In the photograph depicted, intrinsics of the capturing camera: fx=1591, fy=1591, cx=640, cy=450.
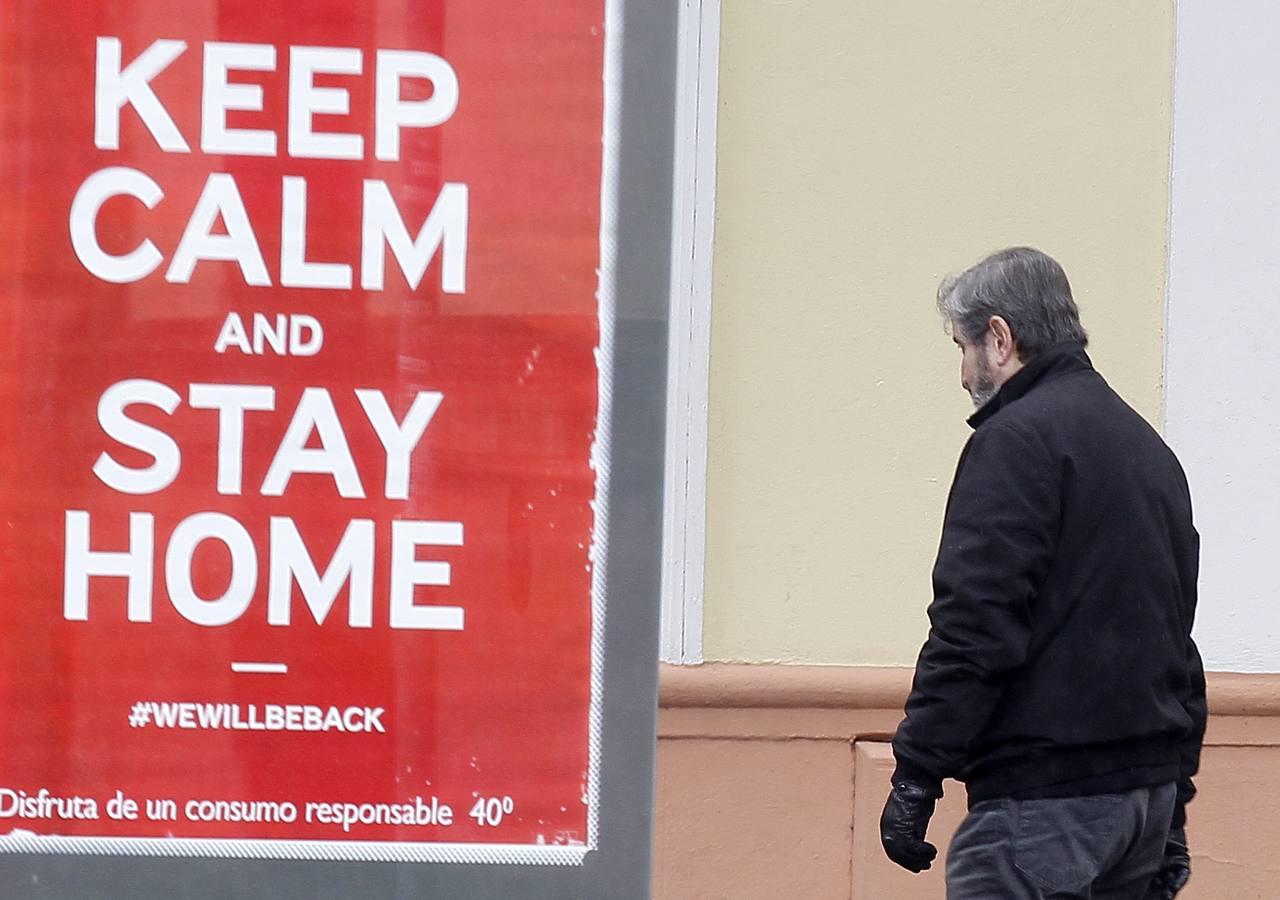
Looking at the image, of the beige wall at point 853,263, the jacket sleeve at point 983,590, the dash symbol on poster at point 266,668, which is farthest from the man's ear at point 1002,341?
the beige wall at point 853,263

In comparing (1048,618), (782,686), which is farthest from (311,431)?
(782,686)

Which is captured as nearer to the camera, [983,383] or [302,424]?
[302,424]

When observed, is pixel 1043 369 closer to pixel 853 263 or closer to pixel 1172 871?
pixel 1172 871

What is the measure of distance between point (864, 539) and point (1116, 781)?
1945 millimetres

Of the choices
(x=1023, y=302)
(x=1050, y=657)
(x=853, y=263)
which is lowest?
(x=1050, y=657)

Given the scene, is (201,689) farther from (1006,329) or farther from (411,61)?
(1006,329)

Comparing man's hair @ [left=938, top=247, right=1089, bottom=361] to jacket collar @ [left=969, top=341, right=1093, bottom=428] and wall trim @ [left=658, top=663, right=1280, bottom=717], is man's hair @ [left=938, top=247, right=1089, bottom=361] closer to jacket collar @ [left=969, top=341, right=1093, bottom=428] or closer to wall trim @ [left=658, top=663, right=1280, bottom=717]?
jacket collar @ [left=969, top=341, right=1093, bottom=428]

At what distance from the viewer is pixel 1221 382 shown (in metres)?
4.82

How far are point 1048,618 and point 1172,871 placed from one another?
0.73 meters

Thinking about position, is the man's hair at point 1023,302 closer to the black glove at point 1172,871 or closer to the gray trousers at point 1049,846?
the gray trousers at point 1049,846

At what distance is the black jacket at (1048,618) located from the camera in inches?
108

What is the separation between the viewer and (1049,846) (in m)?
2.79

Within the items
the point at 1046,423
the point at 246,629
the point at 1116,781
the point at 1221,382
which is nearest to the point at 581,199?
the point at 246,629

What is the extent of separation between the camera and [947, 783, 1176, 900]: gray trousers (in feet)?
9.14
